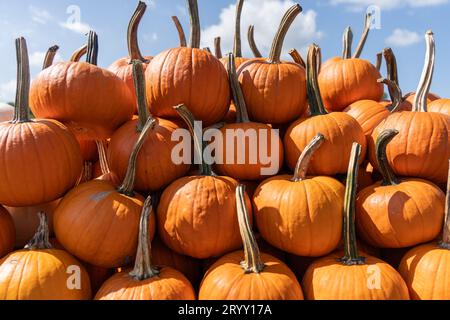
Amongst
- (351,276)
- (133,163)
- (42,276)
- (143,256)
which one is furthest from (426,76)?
(42,276)

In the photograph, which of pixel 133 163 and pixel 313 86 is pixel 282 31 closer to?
pixel 313 86

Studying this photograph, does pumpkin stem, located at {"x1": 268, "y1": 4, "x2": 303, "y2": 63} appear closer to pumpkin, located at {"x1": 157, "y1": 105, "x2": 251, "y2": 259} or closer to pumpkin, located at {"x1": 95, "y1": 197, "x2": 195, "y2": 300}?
pumpkin, located at {"x1": 157, "y1": 105, "x2": 251, "y2": 259}

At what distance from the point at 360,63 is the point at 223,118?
1.56 meters

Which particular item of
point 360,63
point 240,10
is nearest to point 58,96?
point 240,10

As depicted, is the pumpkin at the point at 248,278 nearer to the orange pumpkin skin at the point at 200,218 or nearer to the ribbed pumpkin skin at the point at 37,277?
the orange pumpkin skin at the point at 200,218

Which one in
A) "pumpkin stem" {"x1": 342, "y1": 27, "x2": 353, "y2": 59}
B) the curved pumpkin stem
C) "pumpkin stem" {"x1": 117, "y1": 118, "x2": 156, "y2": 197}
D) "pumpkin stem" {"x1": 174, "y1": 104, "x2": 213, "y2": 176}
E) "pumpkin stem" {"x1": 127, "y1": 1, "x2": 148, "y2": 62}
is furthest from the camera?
"pumpkin stem" {"x1": 342, "y1": 27, "x2": 353, "y2": 59}

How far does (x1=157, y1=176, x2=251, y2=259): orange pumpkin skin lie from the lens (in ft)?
6.58

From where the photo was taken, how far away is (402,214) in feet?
6.66

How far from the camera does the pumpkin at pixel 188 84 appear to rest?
2.36 m

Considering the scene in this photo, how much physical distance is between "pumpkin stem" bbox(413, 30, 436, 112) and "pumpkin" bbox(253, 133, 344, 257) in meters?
0.93

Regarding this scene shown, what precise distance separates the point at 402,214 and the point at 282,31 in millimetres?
1406

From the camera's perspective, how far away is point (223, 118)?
107 inches

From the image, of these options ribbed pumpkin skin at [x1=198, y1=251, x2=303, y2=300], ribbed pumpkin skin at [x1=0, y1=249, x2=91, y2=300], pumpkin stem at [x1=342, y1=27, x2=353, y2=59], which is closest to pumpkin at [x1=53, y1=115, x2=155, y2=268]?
ribbed pumpkin skin at [x1=0, y1=249, x2=91, y2=300]
